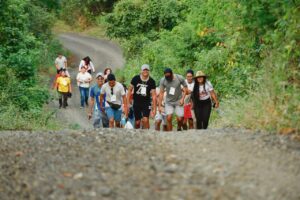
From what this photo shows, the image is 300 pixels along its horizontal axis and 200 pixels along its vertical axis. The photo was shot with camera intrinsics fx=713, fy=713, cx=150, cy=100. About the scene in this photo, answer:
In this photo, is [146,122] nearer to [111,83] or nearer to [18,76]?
[111,83]

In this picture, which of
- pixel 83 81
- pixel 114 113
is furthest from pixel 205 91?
pixel 83 81

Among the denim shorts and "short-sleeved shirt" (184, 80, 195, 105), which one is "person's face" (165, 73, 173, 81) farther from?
the denim shorts

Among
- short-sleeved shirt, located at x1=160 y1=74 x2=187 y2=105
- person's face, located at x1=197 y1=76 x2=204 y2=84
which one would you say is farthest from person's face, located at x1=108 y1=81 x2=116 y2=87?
person's face, located at x1=197 y1=76 x2=204 y2=84

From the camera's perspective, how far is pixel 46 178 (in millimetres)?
9117

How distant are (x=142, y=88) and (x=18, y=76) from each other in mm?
7430

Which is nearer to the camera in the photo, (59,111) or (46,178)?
(46,178)

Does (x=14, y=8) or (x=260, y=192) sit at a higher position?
(x=14, y=8)

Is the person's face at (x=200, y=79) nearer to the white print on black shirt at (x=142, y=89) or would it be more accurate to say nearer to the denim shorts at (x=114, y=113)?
the white print on black shirt at (x=142, y=89)

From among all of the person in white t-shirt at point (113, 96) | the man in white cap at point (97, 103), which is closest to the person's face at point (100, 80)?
the man in white cap at point (97, 103)

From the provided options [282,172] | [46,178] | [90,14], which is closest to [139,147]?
[46,178]

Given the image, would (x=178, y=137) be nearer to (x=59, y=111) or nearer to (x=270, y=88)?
(x=270, y=88)

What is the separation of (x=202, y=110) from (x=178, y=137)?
3.92 metres

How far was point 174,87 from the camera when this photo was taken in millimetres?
15195

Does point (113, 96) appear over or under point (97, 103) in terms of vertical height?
over
